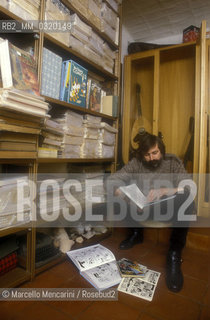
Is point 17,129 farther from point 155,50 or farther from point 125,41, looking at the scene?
point 125,41

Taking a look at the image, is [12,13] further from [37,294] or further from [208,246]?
[208,246]

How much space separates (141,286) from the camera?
4.28 ft

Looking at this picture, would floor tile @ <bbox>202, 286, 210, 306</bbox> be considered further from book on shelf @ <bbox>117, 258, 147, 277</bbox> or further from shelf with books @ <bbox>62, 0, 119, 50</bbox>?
shelf with books @ <bbox>62, 0, 119, 50</bbox>

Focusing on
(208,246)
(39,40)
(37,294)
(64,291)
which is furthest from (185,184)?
(39,40)

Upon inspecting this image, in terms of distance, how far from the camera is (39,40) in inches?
52.9

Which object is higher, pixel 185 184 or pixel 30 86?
pixel 30 86

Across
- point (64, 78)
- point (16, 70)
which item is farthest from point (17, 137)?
point (64, 78)

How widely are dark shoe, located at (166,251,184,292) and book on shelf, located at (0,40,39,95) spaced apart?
4.32 ft

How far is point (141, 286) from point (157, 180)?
2.95 feet

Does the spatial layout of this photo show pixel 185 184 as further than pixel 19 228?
Yes

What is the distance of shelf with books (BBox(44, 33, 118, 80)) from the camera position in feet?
4.82

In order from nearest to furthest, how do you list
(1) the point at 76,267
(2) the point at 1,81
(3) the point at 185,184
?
(2) the point at 1,81 → (1) the point at 76,267 → (3) the point at 185,184

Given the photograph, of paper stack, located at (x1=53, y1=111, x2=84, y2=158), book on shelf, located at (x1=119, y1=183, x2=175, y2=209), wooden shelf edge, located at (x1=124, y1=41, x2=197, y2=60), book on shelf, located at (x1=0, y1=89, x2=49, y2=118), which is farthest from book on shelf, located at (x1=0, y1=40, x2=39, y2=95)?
wooden shelf edge, located at (x1=124, y1=41, x2=197, y2=60)

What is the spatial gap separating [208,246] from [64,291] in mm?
1208
